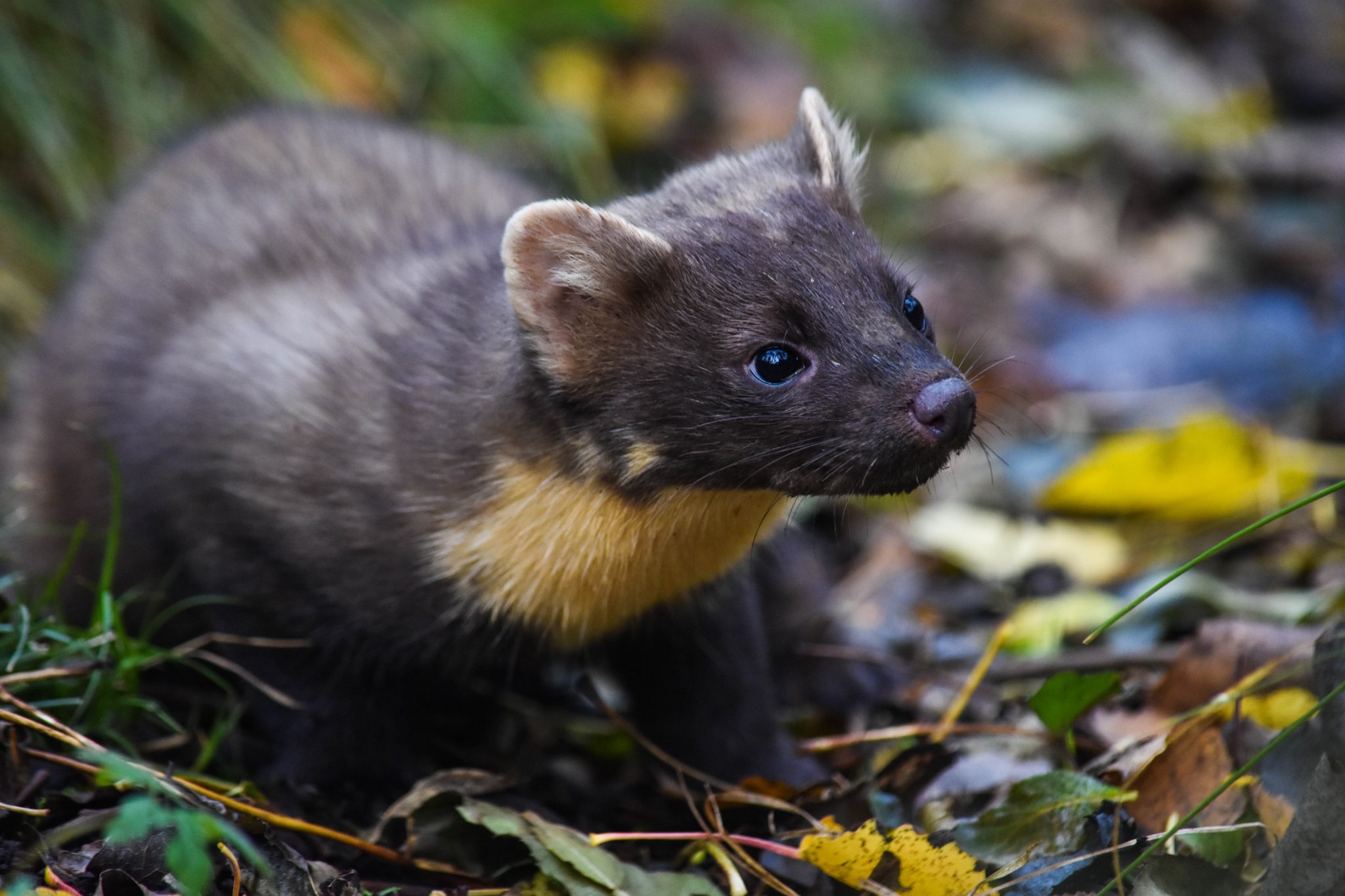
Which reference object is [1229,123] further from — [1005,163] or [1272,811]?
[1272,811]

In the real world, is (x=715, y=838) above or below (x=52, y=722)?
below

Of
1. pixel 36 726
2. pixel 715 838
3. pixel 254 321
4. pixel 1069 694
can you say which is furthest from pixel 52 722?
pixel 1069 694

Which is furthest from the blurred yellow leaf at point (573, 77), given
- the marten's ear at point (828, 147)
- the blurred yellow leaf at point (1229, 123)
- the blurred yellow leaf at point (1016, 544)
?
the marten's ear at point (828, 147)

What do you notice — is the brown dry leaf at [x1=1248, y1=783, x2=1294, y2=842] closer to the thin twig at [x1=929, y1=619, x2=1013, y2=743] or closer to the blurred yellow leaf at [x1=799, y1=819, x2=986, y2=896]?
the blurred yellow leaf at [x1=799, y1=819, x2=986, y2=896]

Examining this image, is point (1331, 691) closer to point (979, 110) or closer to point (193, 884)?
point (193, 884)

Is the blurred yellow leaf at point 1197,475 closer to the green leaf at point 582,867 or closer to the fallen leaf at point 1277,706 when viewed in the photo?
the fallen leaf at point 1277,706
